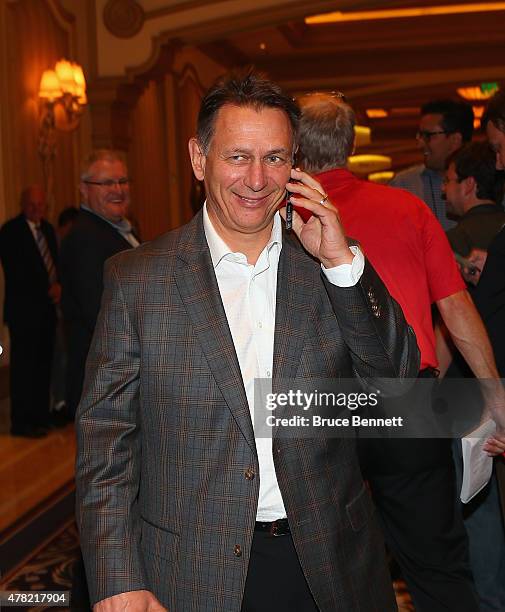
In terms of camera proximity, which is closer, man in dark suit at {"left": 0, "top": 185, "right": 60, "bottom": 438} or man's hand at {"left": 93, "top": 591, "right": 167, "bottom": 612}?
man's hand at {"left": 93, "top": 591, "right": 167, "bottom": 612}

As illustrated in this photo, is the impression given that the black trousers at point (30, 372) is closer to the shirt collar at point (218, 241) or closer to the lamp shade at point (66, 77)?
the lamp shade at point (66, 77)

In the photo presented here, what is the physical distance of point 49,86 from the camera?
8.53 metres

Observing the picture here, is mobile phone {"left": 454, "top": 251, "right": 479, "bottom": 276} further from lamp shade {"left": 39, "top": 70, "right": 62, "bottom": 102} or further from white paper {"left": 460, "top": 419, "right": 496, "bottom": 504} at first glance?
lamp shade {"left": 39, "top": 70, "right": 62, "bottom": 102}

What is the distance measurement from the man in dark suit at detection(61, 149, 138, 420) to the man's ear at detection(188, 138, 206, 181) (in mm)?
1883

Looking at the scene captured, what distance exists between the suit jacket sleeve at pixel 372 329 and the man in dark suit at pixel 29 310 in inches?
207

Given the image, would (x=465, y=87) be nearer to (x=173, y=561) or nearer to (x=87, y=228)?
(x=87, y=228)

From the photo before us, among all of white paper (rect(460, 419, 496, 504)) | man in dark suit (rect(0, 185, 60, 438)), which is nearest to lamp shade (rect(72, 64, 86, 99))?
man in dark suit (rect(0, 185, 60, 438))

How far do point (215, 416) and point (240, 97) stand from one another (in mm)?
577

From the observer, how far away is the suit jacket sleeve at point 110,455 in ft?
5.50

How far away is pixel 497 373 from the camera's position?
279cm

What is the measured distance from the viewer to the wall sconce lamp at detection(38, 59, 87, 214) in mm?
8555

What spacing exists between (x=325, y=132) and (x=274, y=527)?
133cm

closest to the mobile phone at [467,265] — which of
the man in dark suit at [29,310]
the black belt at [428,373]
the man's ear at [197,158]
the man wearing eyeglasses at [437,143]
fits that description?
the black belt at [428,373]

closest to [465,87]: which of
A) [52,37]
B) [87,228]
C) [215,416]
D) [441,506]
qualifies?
[52,37]
